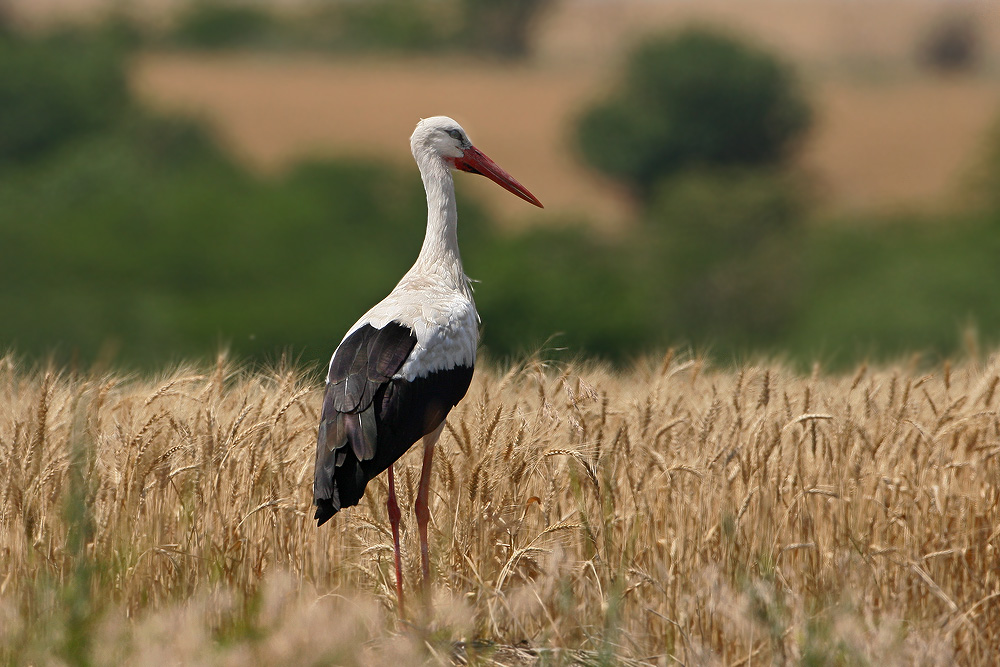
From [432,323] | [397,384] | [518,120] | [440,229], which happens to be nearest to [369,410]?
[397,384]

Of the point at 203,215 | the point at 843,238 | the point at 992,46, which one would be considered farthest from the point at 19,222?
the point at 992,46

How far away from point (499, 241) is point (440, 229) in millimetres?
47219

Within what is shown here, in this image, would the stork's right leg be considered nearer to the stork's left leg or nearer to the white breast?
the stork's left leg

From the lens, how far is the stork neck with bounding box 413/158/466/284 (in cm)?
606

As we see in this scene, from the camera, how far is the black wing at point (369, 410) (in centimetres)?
504

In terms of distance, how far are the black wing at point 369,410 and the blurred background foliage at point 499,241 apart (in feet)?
82.9

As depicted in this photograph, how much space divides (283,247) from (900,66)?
79.1 meters

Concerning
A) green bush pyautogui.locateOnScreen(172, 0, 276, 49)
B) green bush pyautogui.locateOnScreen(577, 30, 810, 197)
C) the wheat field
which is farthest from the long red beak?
green bush pyautogui.locateOnScreen(172, 0, 276, 49)

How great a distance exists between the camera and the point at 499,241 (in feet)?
175

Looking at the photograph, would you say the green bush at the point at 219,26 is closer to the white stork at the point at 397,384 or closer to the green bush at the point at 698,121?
the green bush at the point at 698,121

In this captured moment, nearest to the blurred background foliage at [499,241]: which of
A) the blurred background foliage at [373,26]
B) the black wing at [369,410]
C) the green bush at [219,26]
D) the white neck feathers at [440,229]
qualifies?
the green bush at [219,26]

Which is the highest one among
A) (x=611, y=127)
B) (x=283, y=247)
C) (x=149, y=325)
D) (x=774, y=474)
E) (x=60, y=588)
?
Answer: (x=611, y=127)

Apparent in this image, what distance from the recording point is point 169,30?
106 metres

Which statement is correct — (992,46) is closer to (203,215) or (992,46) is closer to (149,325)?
(203,215)
